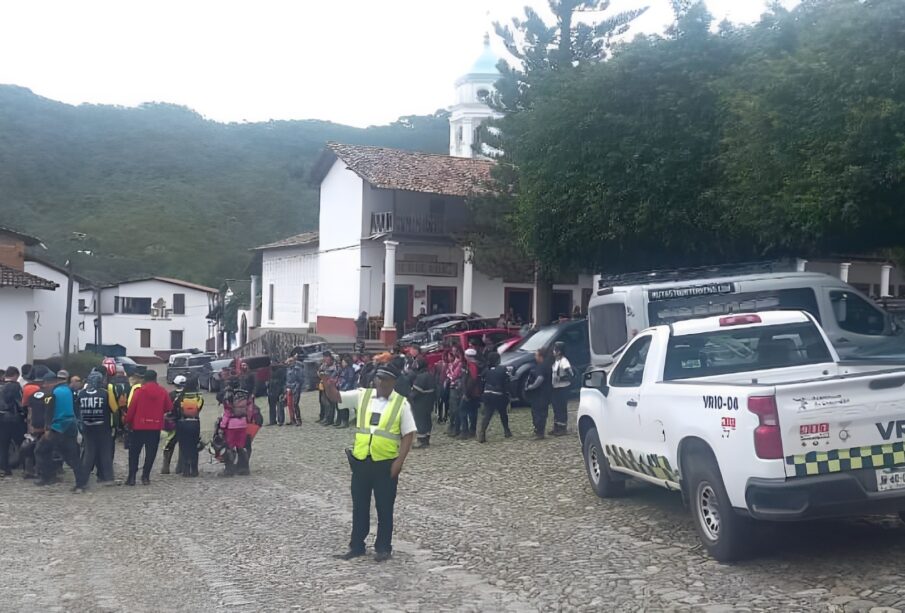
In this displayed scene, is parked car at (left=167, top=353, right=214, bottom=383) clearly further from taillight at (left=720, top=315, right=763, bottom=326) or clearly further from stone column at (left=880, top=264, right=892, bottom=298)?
taillight at (left=720, top=315, right=763, bottom=326)

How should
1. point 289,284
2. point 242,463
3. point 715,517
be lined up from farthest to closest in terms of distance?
1. point 289,284
2. point 242,463
3. point 715,517

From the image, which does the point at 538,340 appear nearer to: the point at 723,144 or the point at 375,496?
the point at 723,144

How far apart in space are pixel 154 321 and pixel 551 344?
5403 cm

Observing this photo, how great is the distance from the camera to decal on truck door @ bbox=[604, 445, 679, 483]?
8.70m

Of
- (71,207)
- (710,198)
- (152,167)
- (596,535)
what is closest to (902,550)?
(596,535)

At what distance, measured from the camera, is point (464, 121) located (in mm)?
57812

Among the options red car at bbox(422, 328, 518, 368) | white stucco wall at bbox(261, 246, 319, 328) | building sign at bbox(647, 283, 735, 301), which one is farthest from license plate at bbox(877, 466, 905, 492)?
white stucco wall at bbox(261, 246, 319, 328)

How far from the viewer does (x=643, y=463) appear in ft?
30.5

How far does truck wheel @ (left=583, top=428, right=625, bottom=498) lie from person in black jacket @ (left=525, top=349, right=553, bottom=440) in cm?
463

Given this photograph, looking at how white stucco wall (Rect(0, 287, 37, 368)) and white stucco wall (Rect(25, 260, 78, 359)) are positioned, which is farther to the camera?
white stucco wall (Rect(25, 260, 78, 359))

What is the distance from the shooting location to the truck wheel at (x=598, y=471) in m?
10.7

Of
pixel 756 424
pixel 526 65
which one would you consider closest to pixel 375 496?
pixel 756 424

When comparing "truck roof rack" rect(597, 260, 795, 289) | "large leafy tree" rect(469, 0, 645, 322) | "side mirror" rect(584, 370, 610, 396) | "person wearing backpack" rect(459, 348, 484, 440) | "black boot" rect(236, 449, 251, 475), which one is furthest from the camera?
"large leafy tree" rect(469, 0, 645, 322)

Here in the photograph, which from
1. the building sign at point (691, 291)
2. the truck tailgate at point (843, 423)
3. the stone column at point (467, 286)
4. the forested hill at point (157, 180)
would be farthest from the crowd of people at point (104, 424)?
the forested hill at point (157, 180)
